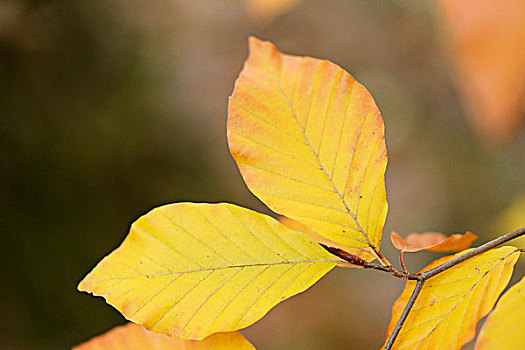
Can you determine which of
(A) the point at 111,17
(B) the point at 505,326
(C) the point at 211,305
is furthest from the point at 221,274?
(A) the point at 111,17

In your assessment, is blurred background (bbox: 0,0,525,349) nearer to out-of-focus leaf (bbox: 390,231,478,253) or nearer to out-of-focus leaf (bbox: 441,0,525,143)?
out-of-focus leaf (bbox: 441,0,525,143)

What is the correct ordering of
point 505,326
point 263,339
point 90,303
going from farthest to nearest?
point 263,339 < point 90,303 < point 505,326

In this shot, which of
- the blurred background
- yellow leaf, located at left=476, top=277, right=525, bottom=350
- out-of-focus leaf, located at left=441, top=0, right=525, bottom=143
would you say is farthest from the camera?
the blurred background

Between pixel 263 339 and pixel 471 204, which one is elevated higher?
pixel 471 204

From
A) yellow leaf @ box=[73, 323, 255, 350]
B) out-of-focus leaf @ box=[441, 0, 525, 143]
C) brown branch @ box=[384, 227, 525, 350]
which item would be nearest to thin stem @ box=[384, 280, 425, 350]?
brown branch @ box=[384, 227, 525, 350]

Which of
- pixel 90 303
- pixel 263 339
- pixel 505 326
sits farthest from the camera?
pixel 263 339

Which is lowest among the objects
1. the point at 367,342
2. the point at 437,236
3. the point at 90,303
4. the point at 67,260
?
the point at 367,342

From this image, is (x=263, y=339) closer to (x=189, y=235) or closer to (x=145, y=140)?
(x=145, y=140)

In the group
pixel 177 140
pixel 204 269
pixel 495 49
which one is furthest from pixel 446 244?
pixel 177 140
